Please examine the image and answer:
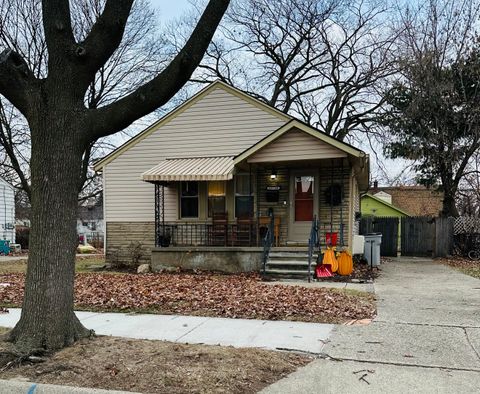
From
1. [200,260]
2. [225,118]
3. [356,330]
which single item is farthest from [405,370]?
[225,118]

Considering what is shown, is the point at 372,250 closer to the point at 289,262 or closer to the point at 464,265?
the point at 464,265

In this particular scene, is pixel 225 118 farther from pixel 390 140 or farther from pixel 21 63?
pixel 390 140

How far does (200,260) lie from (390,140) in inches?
611

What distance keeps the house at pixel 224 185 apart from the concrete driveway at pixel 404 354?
501cm

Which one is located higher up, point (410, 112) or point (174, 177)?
point (410, 112)

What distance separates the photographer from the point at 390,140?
2361 cm

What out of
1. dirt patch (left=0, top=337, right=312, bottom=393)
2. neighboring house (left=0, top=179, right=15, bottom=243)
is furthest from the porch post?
neighboring house (left=0, top=179, right=15, bottom=243)

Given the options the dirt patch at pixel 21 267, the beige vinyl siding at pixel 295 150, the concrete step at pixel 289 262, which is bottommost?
the dirt patch at pixel 21 267

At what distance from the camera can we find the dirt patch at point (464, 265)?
1283cm

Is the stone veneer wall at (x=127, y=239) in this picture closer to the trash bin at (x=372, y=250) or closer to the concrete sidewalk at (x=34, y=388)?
the trash bin at (x=372, y=250)

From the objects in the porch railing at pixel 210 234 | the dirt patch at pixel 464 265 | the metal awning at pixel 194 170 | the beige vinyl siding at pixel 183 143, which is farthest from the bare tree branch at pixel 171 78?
the dirt patch at pixel 464 265

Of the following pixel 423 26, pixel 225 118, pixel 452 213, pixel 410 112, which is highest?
pixel 423 26

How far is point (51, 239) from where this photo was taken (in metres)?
4.51

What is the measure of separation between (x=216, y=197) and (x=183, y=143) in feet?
7.47
